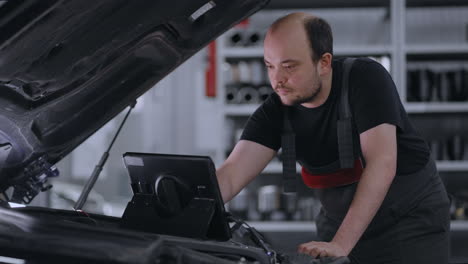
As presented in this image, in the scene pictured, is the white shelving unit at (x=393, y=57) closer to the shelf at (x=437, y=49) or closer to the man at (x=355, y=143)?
Result: the shelf at (x=437, y=49)

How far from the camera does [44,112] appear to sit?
1.64 m

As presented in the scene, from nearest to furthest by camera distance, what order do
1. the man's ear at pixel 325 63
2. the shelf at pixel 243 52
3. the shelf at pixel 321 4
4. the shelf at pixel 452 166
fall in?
the man's ear at pixel 325 63 → the shelf at pixel 452 166 → the shelf at pixel 243 52 → the shelf at pixel 321 4

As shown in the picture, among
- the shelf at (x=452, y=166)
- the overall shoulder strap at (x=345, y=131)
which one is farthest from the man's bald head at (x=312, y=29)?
the shelf at (x=452, y=166)

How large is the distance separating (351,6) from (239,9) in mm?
2884

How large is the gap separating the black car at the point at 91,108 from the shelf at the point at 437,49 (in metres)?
2.57

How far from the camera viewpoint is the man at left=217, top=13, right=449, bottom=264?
5.31 ft

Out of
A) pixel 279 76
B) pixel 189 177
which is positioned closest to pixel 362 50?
pixel 279 76

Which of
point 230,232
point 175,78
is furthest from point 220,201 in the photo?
point 175,78

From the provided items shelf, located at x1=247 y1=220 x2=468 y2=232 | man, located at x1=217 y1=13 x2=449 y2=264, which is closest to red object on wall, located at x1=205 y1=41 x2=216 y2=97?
shelf, located at x1=247 y1=220 x2=468 y2=232

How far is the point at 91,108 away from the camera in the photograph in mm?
1710

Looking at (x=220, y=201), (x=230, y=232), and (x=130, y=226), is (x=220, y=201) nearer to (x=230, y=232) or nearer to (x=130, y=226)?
(x=230, y=232)

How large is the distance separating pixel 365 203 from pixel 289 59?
38 cm

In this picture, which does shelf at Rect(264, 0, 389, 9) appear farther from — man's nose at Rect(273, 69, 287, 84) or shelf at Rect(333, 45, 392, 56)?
man's nose at Rect(273, 69, 287, 84)

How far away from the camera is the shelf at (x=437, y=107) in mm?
3928
